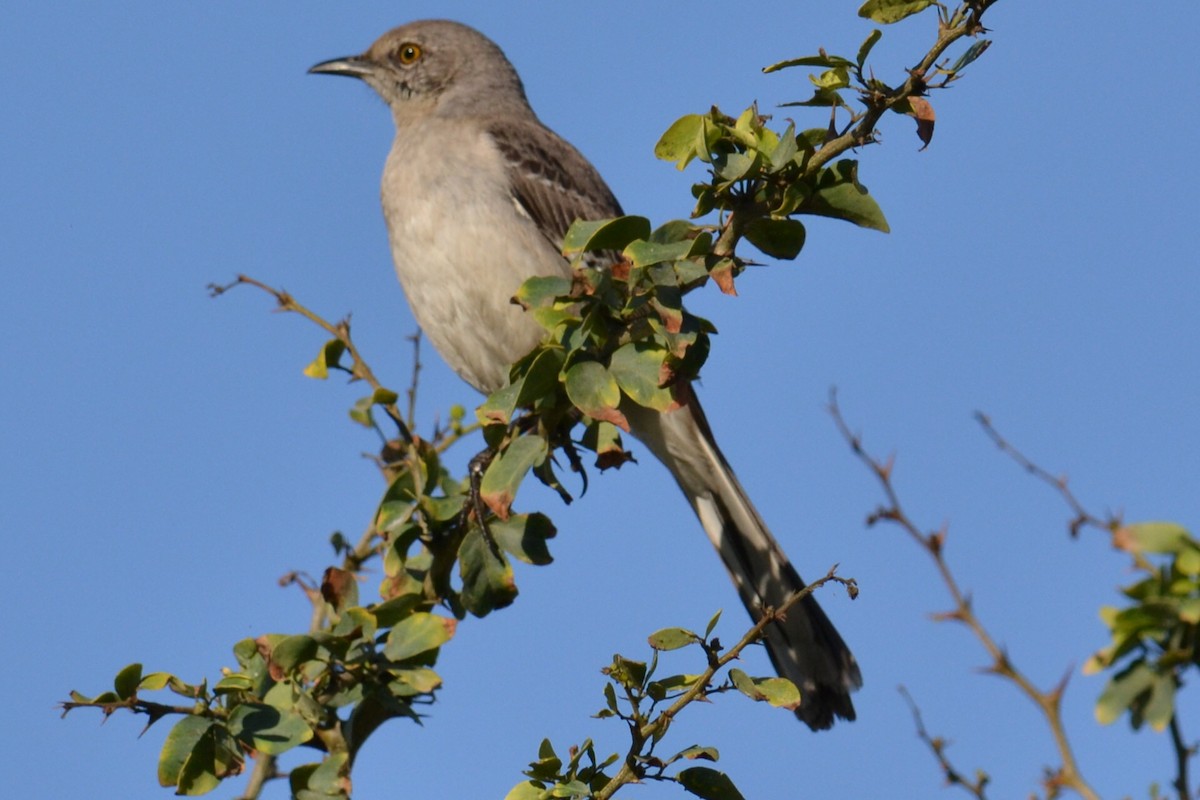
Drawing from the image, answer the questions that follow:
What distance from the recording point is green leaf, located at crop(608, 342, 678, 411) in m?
3.21

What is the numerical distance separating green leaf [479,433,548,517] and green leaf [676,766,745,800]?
2.86 feet

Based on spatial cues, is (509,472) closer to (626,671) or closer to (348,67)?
(626,671)

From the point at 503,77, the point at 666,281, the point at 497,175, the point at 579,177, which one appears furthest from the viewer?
the point at 503,77

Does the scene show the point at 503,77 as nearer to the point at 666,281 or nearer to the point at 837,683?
the point at 837,683

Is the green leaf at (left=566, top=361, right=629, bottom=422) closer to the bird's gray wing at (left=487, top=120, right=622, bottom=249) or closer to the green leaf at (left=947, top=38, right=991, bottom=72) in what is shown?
the green leaf at (left=947, top=38, right=991, bottom=72)

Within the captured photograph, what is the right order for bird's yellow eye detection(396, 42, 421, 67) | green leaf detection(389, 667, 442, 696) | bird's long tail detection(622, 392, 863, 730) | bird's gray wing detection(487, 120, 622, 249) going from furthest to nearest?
bird's yellow eye detection(396, 42, 421, 67) → bird's gray wing detection(487, 120, 622, 249) → bird's long tail detection(622, 392, 863, 730) → green leaf detection(389, 667, 442, 696)

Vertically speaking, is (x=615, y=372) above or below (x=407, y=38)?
below

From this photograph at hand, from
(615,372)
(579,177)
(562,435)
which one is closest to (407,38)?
(579,177)

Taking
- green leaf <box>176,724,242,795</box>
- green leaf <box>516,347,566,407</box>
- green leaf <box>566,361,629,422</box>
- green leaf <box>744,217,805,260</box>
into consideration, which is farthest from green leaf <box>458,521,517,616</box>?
green leaf <box>744,217,805,260</box>

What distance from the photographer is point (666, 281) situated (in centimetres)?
308

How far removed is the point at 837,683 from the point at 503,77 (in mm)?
3872

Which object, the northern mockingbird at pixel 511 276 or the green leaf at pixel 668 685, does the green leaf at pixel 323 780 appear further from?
the northern mockingbird at pixel 511 276

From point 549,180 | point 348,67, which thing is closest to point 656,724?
point 549,180

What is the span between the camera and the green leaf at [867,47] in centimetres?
294
